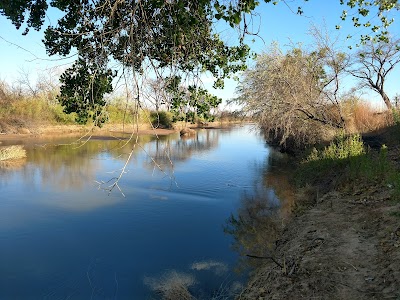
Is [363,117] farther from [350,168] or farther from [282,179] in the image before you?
[350,168]

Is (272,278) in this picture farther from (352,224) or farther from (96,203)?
(96,203)

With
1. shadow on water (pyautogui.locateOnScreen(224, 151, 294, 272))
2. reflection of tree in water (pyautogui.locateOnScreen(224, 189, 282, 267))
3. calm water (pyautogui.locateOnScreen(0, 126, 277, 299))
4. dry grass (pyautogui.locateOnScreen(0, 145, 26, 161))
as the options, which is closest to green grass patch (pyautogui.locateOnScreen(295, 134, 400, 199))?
shadow on water (pyautogui.locateOnScreen(224, 151, 294, 272))

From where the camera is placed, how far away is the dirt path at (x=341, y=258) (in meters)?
4.79

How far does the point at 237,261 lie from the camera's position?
7.89 meters

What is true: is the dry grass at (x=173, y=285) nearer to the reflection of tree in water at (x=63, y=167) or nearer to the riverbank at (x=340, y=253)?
the riverbank at (x=340, y=253)

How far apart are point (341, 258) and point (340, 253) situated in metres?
0.20

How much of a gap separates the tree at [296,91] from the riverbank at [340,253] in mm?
8645

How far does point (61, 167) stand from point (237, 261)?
48.5ft

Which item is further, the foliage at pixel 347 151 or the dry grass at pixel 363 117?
the dry grass at pixel 363 117

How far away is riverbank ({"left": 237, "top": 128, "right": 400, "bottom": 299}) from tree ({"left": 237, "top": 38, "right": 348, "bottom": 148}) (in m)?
8.64

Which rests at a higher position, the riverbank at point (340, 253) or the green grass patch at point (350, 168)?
the green grass patch at point (350, 168)

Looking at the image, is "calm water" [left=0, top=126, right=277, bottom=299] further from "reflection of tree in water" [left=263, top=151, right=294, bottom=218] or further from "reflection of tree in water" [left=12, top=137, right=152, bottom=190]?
"reflection of tree in water" [left=263, top=151, right=294, bottom=218]

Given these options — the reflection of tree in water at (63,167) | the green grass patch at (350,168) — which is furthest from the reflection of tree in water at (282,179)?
the reflection of tree in water at (63,167)

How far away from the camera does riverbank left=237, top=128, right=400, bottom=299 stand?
15.9 ft
